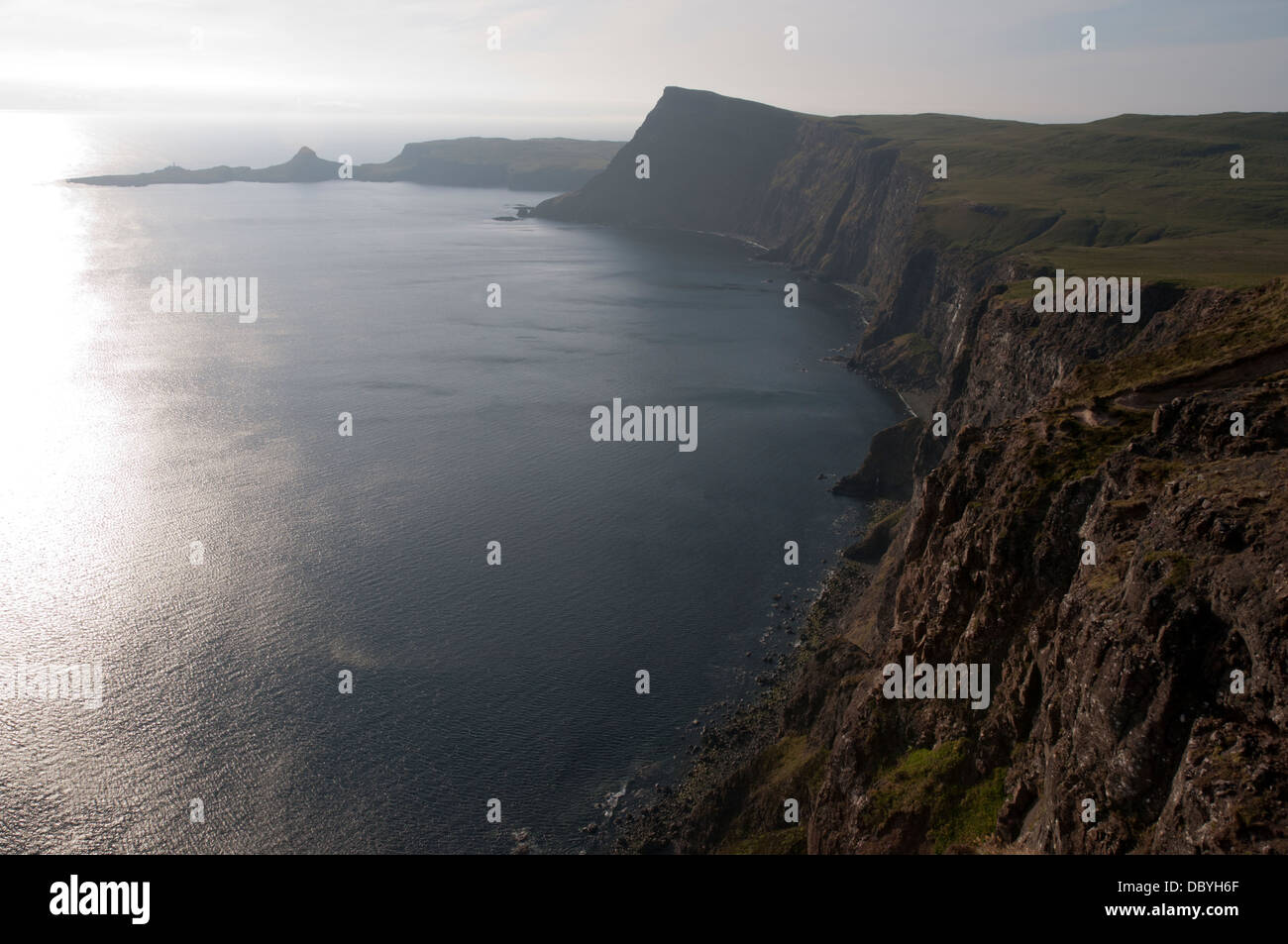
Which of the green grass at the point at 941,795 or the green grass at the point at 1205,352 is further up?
the green grass at the point at 1205,352

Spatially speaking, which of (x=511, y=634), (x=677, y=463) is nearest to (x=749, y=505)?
(x=677, y=463)

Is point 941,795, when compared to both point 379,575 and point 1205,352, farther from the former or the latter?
point 379,575

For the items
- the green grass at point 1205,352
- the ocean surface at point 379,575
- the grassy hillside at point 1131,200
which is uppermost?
the grassy hillside at point 1131,200

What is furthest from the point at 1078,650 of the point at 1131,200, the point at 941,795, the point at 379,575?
the point at 1131,200

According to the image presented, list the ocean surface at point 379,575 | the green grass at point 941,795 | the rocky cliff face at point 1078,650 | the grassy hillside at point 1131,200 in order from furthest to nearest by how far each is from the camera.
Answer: the grassy hillside at point 1131,200 < the ocean surface at point 379,575 < the green grass at point 941,795 < the rocky cliff face at point 1078,650

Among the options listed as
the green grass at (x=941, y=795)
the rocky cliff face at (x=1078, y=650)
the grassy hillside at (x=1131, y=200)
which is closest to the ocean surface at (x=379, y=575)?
the rocky cliff face at (x=1078, y=650)

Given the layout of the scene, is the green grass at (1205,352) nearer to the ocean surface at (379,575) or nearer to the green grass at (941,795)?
the green grass at (941,795)
